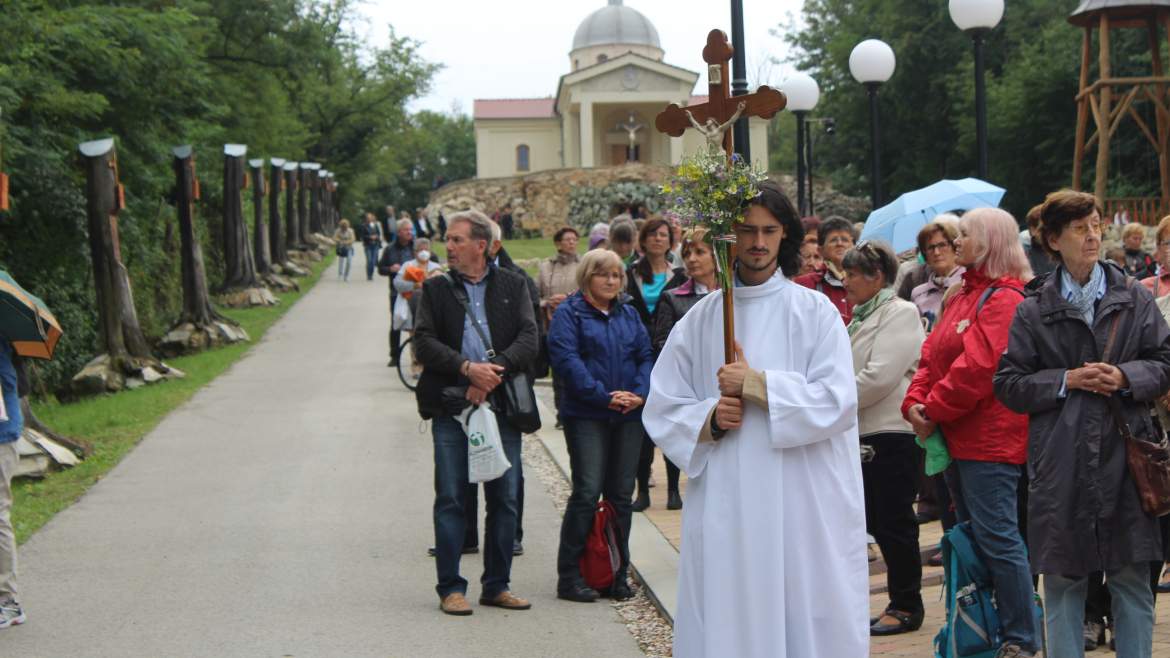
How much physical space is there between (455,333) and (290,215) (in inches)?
1560

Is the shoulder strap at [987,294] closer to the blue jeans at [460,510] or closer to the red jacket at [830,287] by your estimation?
the red jacket at [830,287]

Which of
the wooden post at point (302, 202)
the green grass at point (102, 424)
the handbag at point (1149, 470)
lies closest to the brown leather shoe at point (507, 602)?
the handbag at point (1149, 470)

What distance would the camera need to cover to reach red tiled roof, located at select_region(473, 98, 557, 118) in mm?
88688

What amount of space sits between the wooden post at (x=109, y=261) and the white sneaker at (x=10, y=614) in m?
11.9

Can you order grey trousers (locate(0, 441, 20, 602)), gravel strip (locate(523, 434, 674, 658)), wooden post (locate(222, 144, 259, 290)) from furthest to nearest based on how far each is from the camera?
wooden post (locate(222, 144, 259, 290)), grey trousers (locate(0, 441, 20, 602)), gravel strip (locate(523, 434, 674, 658))

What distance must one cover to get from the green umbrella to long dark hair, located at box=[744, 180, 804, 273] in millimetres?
4322

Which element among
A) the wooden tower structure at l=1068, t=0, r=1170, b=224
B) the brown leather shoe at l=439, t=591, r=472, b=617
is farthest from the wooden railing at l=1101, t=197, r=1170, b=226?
the brown leather shoe at l=439, t=591, r=472, b=617

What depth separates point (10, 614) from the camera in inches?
277

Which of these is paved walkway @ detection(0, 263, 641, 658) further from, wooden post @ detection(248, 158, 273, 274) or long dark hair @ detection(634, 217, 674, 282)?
wooden post @ detection(248, 158, 273, 274)

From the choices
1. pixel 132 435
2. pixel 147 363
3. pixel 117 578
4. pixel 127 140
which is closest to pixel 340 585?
pixel 117 578

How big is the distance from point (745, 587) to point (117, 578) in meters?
5.11

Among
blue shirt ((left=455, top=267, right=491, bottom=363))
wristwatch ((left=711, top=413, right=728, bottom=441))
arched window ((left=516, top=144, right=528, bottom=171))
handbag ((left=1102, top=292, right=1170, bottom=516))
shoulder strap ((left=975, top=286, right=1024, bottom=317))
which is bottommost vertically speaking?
handbag ((left=1102, top=292, right=1170, bottom=516))

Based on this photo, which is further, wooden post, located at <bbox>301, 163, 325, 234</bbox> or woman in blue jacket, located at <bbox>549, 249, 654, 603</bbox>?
wooden post, located at <bbox>301, 163, 325, 234</bbox>

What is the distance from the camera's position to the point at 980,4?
1197cm
